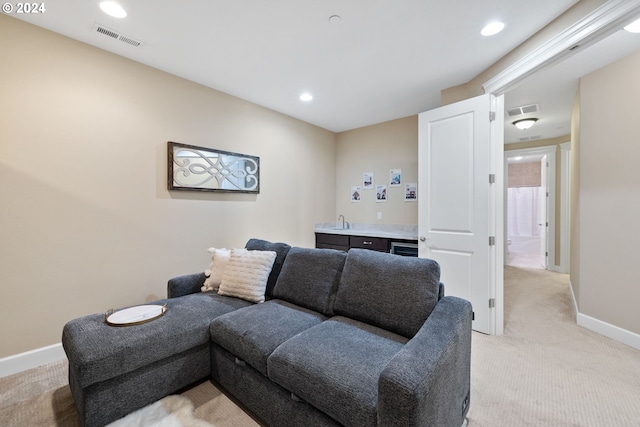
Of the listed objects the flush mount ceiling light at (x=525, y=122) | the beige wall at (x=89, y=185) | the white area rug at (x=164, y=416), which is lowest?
the white area rug at (x=164, y=416)

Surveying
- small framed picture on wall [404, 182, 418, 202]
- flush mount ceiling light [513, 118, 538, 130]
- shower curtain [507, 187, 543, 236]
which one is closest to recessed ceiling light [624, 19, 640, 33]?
flush mount ceiling light [513, 118, 538, 130]

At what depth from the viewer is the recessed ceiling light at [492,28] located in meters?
2.04

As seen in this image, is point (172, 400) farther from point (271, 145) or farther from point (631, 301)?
point (631, 301)

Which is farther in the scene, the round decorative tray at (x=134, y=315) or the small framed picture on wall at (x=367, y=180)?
the small framed picture on wall at (x=367, y=180)

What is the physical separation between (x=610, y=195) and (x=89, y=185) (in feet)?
16.1

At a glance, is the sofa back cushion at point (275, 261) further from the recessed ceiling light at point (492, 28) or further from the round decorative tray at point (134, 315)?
the recessed ceiling light at point (492, 28)

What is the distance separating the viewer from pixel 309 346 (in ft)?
4.80

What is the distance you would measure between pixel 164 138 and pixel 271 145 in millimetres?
1419

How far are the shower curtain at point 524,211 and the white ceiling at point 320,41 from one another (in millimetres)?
6194

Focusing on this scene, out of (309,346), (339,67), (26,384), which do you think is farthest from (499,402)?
(26,384)

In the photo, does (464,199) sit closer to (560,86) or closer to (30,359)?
(560,86)

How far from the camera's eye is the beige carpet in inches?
62.4

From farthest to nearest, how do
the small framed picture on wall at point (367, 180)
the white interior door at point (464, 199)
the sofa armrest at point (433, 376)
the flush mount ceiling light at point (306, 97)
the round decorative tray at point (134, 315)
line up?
the small framed picture on wall at point (367, 180) < the flush mount ceiling light at point (306, 97) < the white interior door at point (464, 199) < the round decorative tray at point (134, 315) < the sofa armrest at point (433, 376)

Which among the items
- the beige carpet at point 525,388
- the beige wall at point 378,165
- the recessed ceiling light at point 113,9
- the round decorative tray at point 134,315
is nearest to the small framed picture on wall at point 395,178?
the beige wall at point 378,165
